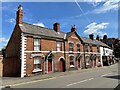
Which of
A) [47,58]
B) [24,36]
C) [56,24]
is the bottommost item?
[47,58]

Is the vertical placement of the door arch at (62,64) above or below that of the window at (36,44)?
below

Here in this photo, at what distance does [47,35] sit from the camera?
82.4 feet

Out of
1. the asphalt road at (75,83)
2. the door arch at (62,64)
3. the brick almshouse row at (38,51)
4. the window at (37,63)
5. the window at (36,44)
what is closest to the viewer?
the asphalt road at (75,83)

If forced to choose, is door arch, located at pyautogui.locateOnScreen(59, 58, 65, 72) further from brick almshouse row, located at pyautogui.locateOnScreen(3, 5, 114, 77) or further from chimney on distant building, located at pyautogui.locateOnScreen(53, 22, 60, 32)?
chimney on distant building, located at pyautogui.locateOnScreen(53, 22, 60, 32)

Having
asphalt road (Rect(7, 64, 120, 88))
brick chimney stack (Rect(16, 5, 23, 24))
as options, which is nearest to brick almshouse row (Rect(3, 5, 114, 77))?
brick chimney stack (Rect(16, 5, 23, 24))

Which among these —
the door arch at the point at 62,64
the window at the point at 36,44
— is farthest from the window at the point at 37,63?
the door arch at the point at 62,64

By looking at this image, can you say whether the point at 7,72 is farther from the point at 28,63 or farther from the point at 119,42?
the point at 119,42

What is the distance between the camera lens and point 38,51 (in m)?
23.0

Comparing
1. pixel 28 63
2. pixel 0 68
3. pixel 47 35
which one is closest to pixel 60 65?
pixel 47 35

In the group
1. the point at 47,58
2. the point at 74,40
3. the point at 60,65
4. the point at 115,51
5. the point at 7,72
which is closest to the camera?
the point at 7,72

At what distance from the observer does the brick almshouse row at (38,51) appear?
21.3 metres

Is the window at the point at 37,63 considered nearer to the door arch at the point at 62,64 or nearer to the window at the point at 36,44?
the window at the point at 36,44

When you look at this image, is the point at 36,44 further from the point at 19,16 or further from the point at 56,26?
the point at 56,26

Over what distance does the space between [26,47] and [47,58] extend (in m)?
4.21
